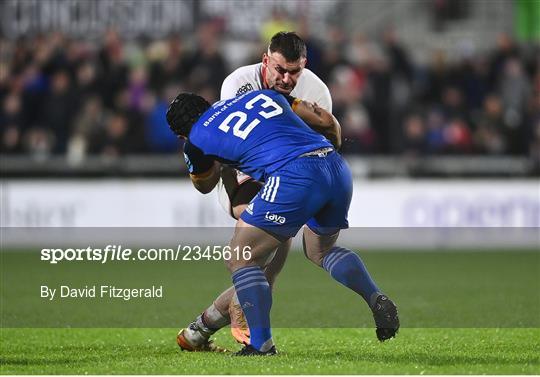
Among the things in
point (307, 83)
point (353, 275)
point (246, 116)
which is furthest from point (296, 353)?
point (307, 83)

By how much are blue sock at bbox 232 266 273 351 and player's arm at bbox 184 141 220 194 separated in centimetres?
77

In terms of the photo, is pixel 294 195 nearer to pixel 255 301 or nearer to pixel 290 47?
pixel 255 301

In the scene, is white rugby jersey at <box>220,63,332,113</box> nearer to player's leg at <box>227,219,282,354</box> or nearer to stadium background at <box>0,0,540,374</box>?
player's leg at <box>227,219,282,354</box>

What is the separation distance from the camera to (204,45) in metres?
19.5

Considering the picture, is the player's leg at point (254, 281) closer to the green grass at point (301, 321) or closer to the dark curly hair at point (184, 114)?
the green grass at point (301, 321)

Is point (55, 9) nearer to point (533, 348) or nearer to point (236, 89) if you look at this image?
point (236, 89)

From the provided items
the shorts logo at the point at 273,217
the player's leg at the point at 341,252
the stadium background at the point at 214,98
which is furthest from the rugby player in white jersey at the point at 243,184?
the stadium background at the point at 214,98

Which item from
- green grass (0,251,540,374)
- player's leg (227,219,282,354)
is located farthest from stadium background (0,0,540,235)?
player's leg (227,219,282,354)

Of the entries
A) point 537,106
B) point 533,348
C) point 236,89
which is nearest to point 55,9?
point 537,106

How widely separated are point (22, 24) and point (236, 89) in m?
13.3

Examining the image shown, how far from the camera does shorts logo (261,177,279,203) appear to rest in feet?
25.3

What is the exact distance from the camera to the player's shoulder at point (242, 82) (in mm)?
9000

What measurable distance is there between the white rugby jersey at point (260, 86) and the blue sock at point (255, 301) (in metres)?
1.75

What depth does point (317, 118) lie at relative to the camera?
26.8 ft
